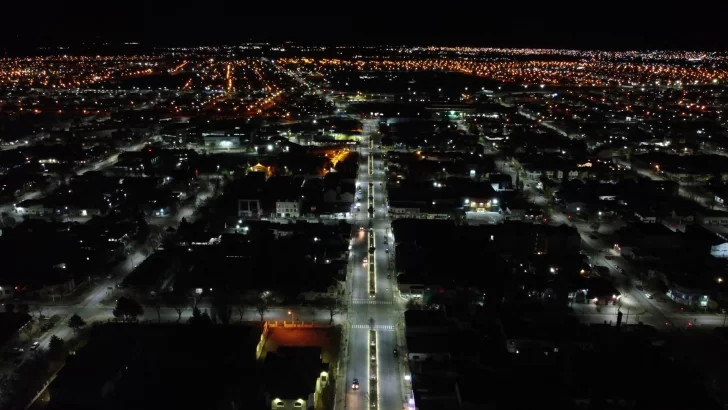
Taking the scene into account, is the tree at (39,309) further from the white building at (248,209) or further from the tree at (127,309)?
the white building at (248,209)

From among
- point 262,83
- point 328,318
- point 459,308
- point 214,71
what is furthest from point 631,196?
point 214,71

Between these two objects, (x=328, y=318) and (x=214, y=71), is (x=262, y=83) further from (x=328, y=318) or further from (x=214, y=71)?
(x=328, y=318)

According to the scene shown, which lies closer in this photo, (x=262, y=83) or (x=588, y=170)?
(x=588, y=170)

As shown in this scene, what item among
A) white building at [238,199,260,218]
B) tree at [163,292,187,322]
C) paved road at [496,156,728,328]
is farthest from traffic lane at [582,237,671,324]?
white building at [238,199,260,218]

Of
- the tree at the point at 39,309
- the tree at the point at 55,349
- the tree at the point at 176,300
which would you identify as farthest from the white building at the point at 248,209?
the tree at the point at 55,349

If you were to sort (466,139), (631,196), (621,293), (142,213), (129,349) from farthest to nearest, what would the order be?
(466,139)
(631,196)
(142,213)
(621,293)
(129,349)

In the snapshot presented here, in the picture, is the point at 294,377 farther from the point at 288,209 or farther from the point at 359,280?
the point at 288,209
